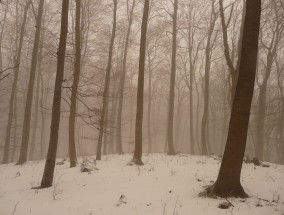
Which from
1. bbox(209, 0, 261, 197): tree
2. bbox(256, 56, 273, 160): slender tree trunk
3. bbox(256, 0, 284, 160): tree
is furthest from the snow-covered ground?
bbox(256, 0, 284, 160): tree

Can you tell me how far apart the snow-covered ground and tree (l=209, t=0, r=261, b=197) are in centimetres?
44

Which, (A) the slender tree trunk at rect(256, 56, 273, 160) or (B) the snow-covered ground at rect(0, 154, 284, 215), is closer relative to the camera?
(B) the snow-covered ground at rect(0, 154, 284, 215)

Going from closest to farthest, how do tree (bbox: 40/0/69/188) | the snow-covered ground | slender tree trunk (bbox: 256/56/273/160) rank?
the snow-covered ground → tree (bbox: 40/0/69/188) → slender tree trunk (bbox: 256/56/273/160)

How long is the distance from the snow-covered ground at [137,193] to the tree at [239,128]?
44 centimetres

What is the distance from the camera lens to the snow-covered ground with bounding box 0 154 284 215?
796cm

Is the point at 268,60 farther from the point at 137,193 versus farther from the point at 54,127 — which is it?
the point at 137,193

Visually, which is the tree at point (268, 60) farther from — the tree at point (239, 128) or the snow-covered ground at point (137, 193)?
the tree at point (239, 128)

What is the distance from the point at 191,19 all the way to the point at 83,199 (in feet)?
78.9

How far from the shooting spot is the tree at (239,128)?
8586 millimetres

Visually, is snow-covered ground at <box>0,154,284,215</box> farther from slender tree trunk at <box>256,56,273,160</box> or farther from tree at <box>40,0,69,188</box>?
slender tree trunk at <box>256,56,273,160</box>

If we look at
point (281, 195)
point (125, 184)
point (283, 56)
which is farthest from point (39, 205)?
point (283, 56)

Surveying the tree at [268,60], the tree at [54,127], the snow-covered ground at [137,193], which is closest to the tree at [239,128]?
the snow-covered ground at [137,193]

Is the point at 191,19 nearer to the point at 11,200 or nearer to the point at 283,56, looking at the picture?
the point at 283,56

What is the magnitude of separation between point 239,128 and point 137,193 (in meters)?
3.53
